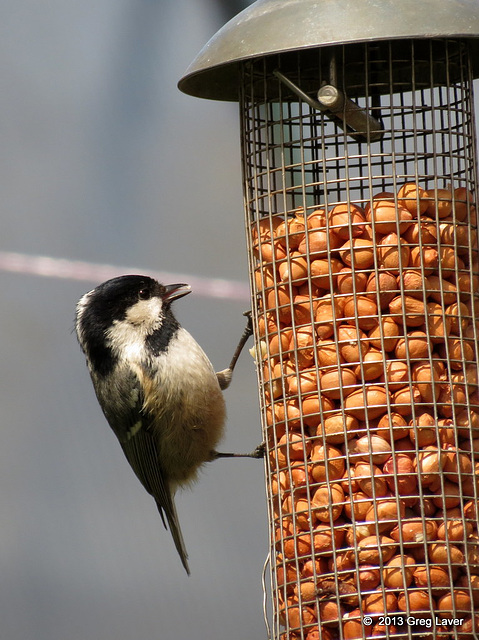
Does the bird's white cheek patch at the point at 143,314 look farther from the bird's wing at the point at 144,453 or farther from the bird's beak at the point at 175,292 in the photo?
the bird's wing at the point at 144,453

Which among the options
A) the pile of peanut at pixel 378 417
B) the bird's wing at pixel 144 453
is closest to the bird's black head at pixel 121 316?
the bird's wing at pixel 144 453

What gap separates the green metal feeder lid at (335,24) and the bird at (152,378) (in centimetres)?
123

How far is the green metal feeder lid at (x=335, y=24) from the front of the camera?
227 cm

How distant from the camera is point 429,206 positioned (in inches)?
102

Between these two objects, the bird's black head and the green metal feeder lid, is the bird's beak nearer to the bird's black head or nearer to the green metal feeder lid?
the bird's black head

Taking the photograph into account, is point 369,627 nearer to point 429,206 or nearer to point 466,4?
point 429,206

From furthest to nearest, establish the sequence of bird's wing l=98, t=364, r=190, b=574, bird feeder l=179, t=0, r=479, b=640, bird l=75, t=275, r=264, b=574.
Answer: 1. bird's wing l=98, t=364, r=190, b=574
2. bird l=75, t=275, r=264, b=574
3. bird feeder l=179, t=0, r=479, b=640

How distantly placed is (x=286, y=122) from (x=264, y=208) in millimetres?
254

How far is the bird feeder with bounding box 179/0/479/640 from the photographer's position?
239 cm

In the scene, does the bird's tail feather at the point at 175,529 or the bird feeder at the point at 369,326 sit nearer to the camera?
the bird feeder at the point at 369,326

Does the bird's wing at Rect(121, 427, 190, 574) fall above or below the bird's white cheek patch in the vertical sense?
below

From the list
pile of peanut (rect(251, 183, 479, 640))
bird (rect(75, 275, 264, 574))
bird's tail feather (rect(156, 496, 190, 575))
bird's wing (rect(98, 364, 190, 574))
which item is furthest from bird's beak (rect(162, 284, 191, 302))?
pile of peanut (rect(251, 183, 479, 640))

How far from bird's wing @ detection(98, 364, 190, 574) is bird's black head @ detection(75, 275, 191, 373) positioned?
0.56 feet

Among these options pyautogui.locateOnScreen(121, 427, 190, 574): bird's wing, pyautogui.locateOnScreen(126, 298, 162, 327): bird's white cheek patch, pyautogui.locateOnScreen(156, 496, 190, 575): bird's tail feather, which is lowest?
pyautogui.locateOnScreen(156, 496, 190, 575): bird's tail feather
